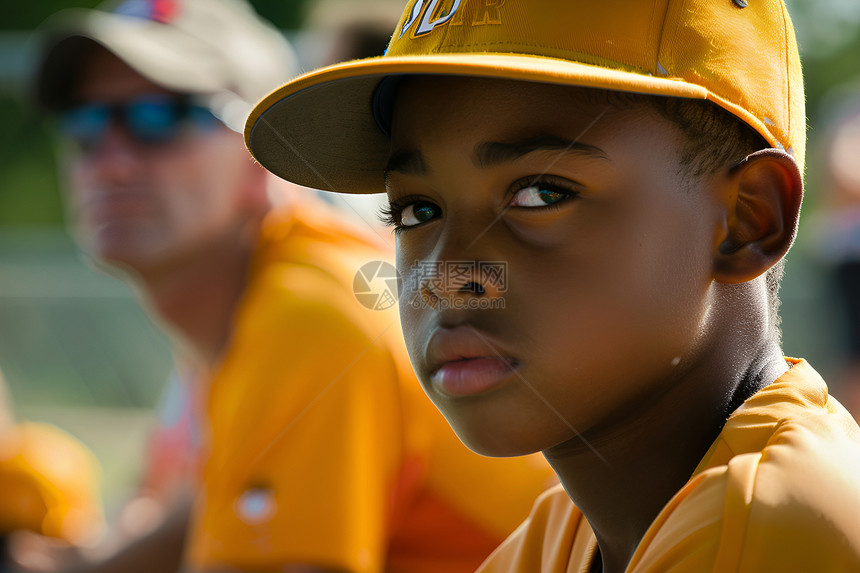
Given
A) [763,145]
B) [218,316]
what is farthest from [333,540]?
[763,145]

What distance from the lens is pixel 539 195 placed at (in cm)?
127

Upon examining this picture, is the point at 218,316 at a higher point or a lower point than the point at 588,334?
lower

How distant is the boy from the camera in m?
1.24

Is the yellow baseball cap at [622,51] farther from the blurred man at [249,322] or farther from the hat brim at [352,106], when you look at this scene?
the blurred man at [249,322]

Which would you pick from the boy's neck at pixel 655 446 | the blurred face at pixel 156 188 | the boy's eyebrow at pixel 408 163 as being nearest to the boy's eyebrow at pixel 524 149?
the boy's eyebrow at pixel 408 163

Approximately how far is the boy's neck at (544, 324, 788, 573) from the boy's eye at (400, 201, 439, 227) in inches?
14.5

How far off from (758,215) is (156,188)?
2.02m

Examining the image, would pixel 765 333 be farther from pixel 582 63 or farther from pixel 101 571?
pixel 101 571

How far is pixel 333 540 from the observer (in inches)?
83.5

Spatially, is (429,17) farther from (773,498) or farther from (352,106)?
(773,498)

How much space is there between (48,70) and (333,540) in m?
1.86

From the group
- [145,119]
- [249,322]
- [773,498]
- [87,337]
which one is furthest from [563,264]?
[87,337]

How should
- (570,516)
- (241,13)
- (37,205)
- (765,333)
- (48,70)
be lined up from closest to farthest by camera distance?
(765,333) < (570,516) < (48,70) < (241,13) < (37,205)

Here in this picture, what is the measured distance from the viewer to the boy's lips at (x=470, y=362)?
1.25 metres
